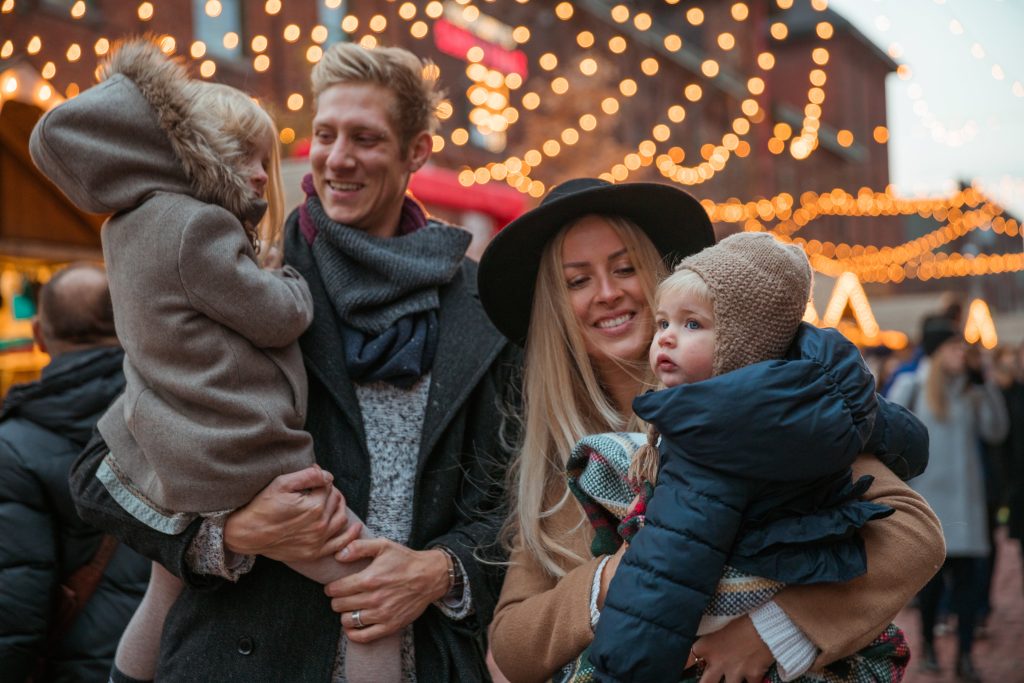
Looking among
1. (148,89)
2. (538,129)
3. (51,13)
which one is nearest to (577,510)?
(148,89)

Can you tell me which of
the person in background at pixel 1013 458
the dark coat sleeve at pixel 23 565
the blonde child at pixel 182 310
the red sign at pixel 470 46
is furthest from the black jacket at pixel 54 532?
the red sign at pixel 470 46

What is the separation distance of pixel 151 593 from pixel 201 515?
376mm

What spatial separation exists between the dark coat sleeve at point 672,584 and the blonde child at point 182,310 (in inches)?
28.1

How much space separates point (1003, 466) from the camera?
7.64m

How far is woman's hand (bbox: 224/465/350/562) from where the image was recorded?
2.05 meters

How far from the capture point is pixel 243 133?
236 centimetres

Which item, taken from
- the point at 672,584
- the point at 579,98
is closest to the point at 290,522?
the point at 672,584

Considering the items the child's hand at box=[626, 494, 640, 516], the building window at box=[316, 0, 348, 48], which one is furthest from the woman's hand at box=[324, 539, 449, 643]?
the building window at box=[316, 0, 348, 48]

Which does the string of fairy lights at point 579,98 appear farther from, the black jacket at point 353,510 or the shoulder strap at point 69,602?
the shoulder strap at point 69,602

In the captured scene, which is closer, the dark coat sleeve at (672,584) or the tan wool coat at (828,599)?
the dark coat sleeve at (672,584)

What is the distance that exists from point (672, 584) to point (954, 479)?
211 inches

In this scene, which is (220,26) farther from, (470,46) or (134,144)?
(134,144)

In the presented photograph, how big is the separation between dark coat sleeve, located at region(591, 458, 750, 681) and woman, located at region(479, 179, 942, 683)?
10.3 inches

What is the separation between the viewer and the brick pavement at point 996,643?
6.25 m
